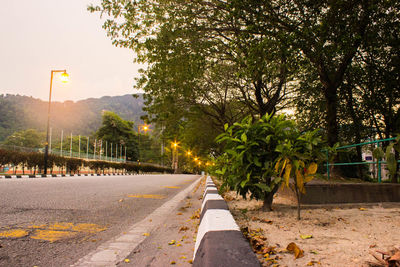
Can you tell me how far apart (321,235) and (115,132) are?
79.6 m

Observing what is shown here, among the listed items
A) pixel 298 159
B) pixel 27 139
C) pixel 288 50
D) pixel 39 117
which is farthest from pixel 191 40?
pixel 39 117

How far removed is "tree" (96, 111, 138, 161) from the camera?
76.9 m

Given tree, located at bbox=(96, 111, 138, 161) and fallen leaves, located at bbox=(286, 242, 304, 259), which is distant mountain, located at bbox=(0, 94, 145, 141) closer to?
tree, located at bbox=(96, 111, 138, 161)

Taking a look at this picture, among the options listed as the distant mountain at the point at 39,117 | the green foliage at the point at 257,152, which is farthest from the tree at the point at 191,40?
the distant mountain at the point at 39,117

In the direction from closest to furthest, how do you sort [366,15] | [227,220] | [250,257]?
[250,257] < [227,220] < [366,15]

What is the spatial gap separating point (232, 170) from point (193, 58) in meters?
6.50

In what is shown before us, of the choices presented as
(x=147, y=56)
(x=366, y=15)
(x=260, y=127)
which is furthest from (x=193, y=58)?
(x=260, y=127)

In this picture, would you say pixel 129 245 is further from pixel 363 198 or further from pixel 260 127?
pixel 363 198

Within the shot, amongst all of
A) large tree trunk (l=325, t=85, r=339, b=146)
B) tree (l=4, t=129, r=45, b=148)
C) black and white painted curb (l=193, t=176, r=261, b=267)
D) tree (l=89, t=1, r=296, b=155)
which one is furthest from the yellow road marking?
tree (l=4, t=129, r=45, b=148)

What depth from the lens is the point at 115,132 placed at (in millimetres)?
78375

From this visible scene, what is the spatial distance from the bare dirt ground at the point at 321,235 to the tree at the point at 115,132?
75616 millimetres

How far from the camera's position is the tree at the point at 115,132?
7688cm

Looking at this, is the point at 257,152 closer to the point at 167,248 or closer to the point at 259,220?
the point at 259,220

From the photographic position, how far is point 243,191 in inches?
153
